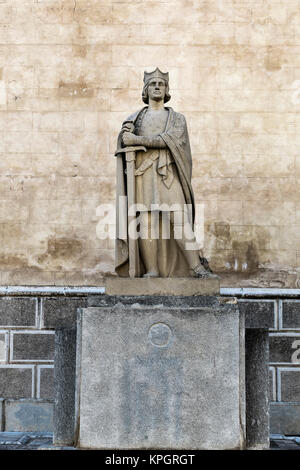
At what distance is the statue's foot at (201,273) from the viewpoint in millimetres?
7328

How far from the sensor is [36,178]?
11.4 meters

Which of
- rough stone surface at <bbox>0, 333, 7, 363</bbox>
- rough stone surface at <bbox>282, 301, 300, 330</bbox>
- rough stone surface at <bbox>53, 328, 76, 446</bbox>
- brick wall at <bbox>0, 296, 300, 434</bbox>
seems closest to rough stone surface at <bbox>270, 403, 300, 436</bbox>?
brick wall at <bbox>0, 296, 300, 434</bbox>

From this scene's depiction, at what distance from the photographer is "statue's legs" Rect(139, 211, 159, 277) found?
24.7ft

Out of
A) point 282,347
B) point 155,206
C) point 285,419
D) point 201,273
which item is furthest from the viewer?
point 282,347

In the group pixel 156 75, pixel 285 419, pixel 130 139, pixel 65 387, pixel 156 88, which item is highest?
pixel 156 75

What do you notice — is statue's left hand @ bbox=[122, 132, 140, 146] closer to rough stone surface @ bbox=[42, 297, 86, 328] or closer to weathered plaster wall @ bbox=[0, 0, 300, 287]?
weathered plaster wall @ bbox=[0, 0, 300, 287]

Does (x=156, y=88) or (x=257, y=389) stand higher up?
(x=156, y=88)

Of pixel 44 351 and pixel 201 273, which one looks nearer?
pixel 201 273

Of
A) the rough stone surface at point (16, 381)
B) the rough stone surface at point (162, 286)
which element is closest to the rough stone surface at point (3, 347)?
the rough stone surface at point (16, 381)

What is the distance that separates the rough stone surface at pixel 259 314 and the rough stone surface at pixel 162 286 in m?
3.50

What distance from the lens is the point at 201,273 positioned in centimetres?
738

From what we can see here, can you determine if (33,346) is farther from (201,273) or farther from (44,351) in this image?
(201,273)

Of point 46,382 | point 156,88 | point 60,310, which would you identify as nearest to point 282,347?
point 60,310

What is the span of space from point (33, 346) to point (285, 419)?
4.23 meters
